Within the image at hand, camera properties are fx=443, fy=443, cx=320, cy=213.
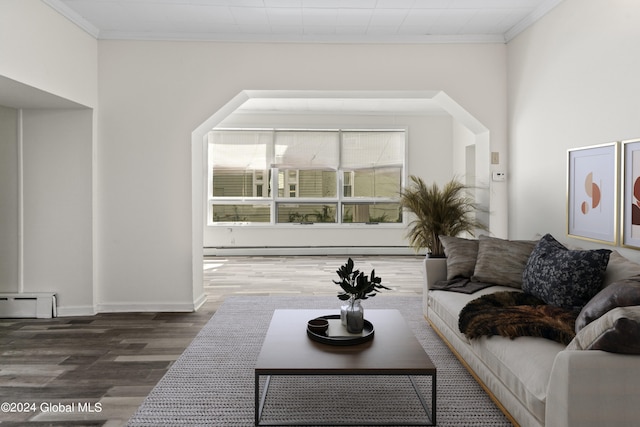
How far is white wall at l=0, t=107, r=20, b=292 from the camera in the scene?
4.27m

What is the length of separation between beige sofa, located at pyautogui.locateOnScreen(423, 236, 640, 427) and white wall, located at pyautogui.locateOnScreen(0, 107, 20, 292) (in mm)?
4214

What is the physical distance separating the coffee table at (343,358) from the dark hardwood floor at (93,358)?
857 mm

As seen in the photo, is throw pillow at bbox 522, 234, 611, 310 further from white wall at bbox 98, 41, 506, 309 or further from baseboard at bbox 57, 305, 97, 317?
baseboard at bbox 57, 305, 97, 317

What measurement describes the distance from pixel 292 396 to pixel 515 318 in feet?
Answer: 4.48

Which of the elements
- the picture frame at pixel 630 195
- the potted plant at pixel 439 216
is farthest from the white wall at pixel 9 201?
the picture frame at pixel 630 195

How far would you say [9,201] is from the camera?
14.1 feet

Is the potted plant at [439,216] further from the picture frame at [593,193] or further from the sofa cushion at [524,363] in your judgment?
the sofa cushion at [524,363]

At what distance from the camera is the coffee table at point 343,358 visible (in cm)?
218

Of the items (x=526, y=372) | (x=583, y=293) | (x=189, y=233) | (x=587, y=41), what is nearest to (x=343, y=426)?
(x=526, y=372)

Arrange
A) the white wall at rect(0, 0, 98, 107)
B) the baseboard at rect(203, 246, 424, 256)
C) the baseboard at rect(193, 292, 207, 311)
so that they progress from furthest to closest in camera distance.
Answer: the baseboard at rect(203, 246, 424, 256), the baseboard at rect(193, 292, 207, 311), the white wall at rect(0, 0, 98, 107)

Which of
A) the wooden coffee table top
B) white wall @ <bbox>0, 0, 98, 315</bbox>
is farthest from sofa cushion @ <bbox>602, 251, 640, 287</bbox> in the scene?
white wall @ <bbox>0, 0, 98, 315</bbox>

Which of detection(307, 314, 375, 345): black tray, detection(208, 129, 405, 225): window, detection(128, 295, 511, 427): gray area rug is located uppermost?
detection(208, 129, 405, 225): window

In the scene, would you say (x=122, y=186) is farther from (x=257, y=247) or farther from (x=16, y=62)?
(x=257, y=247)

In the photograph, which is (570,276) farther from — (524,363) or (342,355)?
(342,355)
